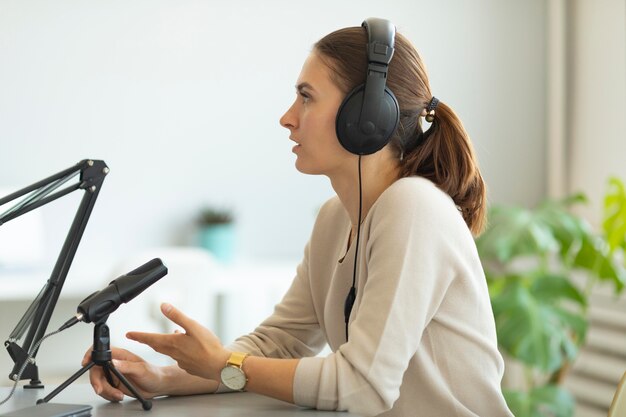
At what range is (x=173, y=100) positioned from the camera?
3.21m

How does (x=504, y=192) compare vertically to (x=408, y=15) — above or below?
below

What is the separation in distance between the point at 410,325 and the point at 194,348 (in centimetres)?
29

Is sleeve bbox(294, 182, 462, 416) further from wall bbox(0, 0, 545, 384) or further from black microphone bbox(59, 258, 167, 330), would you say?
wall bbox(0, 0, 545, 384)

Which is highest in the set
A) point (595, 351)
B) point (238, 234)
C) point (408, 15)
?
point (408, 15)

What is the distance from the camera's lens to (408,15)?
11.4 feet

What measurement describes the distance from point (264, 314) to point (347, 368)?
67.3 inches

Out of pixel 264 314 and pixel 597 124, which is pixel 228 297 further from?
pixel 597 124

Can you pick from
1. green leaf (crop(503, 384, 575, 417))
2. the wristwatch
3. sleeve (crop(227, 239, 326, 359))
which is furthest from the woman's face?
green leaf (crop(503, 384, 575, 417))

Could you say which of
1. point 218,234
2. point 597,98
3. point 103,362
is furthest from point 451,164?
point 597,98

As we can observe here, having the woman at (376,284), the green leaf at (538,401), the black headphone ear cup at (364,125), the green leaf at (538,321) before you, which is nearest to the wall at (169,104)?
the green leaf at (538,321)

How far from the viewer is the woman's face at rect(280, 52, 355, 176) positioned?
1419 millimetres

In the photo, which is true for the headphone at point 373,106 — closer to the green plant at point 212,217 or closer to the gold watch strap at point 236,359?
the gold watch strap at point 236,359

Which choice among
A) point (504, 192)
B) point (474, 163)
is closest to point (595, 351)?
point (504, 192)

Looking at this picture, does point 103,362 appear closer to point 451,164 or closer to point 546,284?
point 451,164
